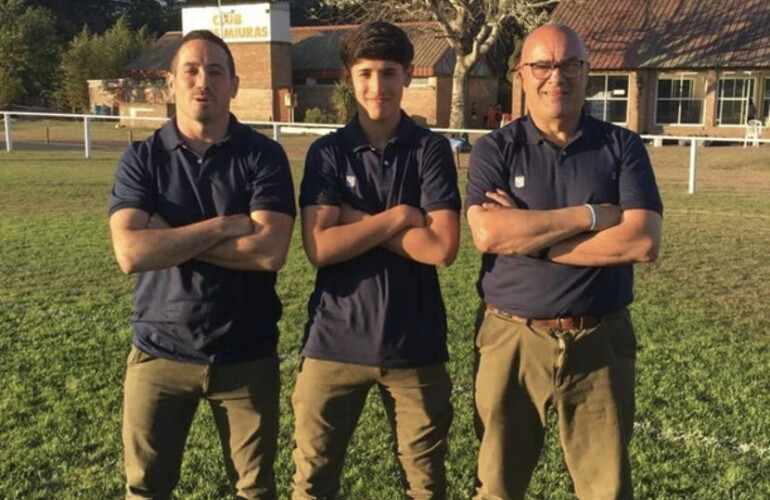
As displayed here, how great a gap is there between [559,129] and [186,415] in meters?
1.88

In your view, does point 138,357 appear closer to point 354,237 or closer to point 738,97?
point 354,237

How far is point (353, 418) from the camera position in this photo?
327 centimetres

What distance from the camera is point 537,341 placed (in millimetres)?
3082

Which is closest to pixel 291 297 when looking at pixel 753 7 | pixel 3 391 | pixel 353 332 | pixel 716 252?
pixel 3 391

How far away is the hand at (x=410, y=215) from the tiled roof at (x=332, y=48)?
115 ft

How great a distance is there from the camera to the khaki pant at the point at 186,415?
3121 millimetres

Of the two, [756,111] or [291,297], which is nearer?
[291,297]

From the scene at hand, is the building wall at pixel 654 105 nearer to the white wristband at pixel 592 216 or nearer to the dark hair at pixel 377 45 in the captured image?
the dark hair at pixel 377 45

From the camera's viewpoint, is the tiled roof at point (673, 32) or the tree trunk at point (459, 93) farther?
the tree trunk at point (459, 93)

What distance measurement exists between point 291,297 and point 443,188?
14.7 ft

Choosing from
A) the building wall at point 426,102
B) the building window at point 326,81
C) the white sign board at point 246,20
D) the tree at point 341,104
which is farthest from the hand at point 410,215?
the building window at point 326,81

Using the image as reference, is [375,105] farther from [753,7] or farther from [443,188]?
[753,7]

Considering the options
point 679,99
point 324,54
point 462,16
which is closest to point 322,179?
point 462,16

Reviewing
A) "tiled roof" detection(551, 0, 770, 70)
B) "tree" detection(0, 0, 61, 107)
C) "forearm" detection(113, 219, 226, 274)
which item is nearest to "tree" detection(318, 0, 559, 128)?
"tiled roof" detection(551, 0, 770, 70)
